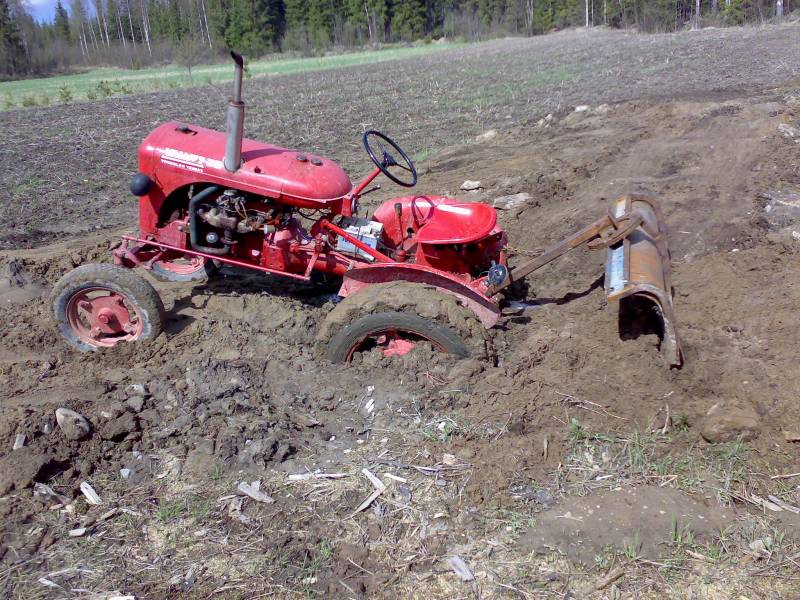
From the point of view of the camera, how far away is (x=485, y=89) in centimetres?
2153

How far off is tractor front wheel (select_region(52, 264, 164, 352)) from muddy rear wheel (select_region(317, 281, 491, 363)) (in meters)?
1.35

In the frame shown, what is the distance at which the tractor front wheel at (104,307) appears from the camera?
471cm

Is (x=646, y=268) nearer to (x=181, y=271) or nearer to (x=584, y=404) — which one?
(x=584, y=404)

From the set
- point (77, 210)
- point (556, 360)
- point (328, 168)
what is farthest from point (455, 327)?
point (77, 210)

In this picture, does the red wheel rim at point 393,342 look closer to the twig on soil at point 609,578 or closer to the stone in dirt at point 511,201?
the twig on soil at point 609,578

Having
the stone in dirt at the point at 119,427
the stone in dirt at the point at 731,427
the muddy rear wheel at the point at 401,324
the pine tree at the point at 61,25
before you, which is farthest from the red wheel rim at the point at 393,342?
the pine tree at the point at 61,25

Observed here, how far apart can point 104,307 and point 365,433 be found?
92.4 inches

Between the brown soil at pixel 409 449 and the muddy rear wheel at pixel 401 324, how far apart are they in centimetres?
13

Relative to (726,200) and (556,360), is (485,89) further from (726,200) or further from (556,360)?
(556,360)

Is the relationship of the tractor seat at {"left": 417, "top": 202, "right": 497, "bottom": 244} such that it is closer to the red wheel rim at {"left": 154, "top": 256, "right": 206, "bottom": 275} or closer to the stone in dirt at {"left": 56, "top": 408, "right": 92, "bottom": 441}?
the red wheel rim at {"left": 154, "top": 256, "right": 206, "bottom": 275}

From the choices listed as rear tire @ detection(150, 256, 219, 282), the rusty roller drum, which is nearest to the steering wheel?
the rusty roller drum

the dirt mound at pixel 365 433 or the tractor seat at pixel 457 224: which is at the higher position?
the tractor seat at pixel 457 224

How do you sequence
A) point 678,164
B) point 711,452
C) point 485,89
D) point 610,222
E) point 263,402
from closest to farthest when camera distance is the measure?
1. point 711,452
2. point 263,402
3. point 610,222
4. point 678,164
5. point 485,89

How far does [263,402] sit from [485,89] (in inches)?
760
